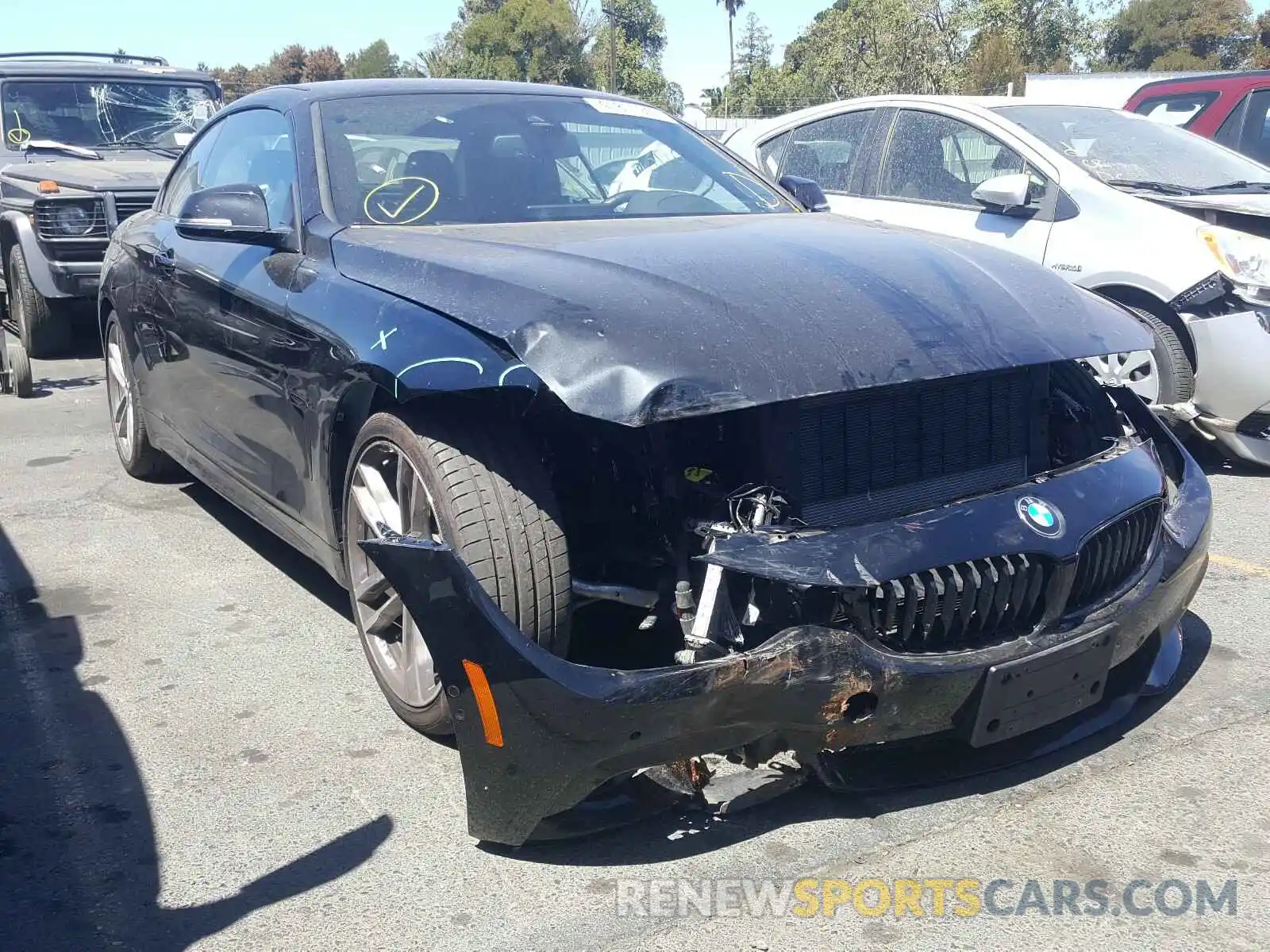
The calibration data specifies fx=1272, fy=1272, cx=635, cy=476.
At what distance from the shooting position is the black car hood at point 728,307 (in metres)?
2.60

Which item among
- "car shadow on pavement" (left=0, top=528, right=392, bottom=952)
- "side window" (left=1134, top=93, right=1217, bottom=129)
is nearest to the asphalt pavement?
"car shadow on pavement" (left=0, top=528, right=392, bottom=952)

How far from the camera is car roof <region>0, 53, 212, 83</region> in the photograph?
31.5ft

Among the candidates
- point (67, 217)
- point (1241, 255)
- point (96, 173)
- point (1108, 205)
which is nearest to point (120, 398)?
point (67, 217)

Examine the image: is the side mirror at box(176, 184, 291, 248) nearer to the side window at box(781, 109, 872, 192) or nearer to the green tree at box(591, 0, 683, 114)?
the side window at box(781, 109, 872, 192)

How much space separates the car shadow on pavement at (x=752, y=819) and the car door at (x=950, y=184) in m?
3.67

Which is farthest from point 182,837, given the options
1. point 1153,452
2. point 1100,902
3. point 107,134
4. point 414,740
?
point 107,134

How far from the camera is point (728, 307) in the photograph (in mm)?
2816

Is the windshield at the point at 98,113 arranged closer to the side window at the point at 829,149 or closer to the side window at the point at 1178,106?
the side window at the point at 829,149

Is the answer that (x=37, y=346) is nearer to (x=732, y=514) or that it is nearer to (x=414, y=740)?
(x=414, y=740)

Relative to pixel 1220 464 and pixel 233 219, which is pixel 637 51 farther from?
pixel 233 219

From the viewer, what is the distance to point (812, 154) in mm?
7383

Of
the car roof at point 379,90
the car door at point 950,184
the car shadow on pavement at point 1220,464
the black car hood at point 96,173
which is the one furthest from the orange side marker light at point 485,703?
the black car hood at point 96,173

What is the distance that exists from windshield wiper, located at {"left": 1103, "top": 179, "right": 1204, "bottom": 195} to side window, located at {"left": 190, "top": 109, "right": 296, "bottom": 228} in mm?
3943

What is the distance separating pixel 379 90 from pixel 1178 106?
667 centimetres
